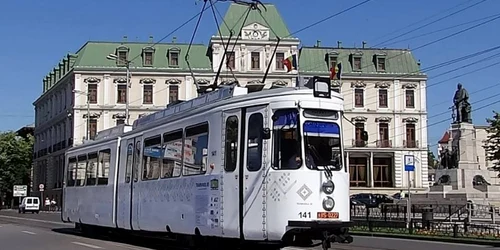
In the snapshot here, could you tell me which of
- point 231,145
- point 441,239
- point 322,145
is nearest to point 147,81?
point 441,239

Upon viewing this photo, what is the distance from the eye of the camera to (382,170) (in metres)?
83.3

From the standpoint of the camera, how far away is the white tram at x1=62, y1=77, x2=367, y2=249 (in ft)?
48.7

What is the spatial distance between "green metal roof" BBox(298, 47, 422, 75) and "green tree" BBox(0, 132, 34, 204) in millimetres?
46623

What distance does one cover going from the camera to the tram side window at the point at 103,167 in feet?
79.1

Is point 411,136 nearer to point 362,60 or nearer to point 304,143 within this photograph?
point 362,60

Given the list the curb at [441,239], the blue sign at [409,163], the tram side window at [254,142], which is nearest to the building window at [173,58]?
the blue sign at [409,163]

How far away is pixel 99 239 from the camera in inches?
990

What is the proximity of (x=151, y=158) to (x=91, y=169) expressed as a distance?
6.71 m

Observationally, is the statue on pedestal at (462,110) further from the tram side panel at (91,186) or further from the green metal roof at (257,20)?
the tram side panel at (91,186)

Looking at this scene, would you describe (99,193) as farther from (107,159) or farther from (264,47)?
(264,47)

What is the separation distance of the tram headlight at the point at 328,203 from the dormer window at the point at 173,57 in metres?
69.9

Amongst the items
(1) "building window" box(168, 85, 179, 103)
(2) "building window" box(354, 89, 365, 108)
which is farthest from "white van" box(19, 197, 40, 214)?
(2) "building window" box(354, 89, 365, 108)

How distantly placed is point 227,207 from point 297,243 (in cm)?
173

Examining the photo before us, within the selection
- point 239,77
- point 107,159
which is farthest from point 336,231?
point 239,77
